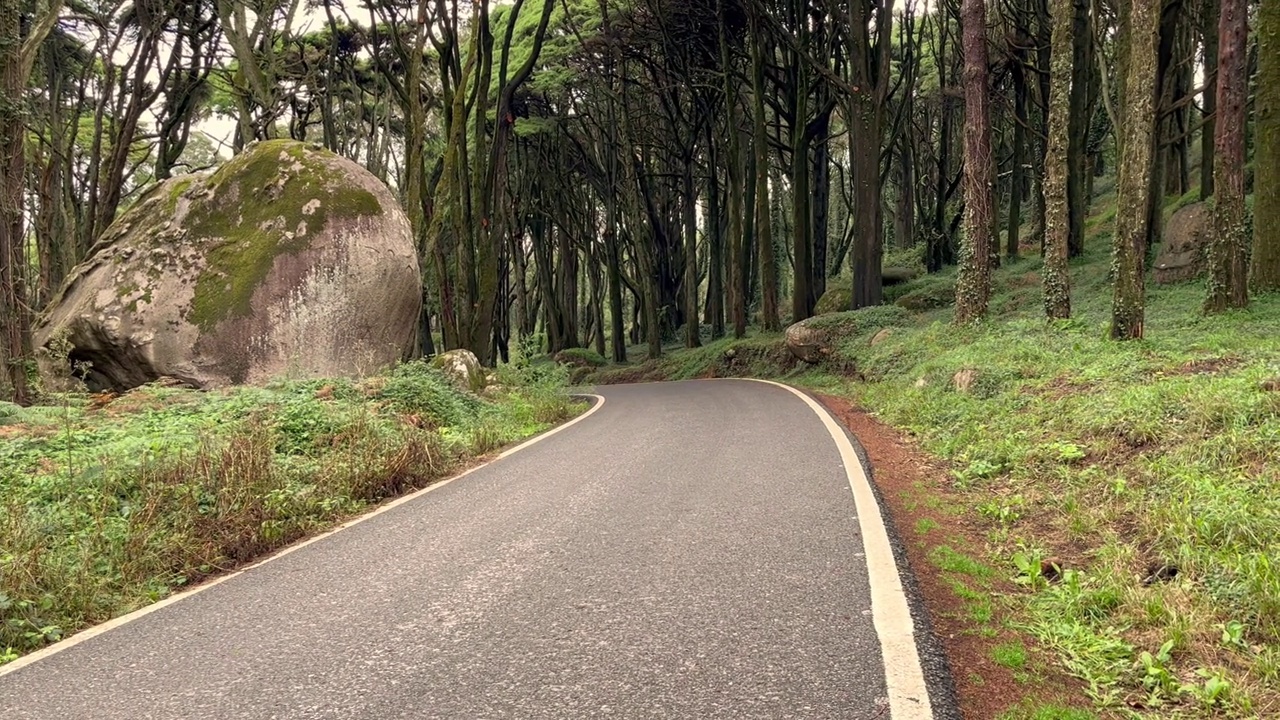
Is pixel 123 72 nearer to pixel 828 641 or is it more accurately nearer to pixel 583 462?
pixel 583 462

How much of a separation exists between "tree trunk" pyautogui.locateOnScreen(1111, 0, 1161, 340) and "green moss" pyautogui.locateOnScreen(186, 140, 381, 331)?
11887 millimetres

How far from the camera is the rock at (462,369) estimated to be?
44.4 ft

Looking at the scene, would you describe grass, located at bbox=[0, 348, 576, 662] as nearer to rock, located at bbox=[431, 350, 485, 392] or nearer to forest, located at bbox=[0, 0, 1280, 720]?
forest, located at bbox=[0, 0, 1280, 720]

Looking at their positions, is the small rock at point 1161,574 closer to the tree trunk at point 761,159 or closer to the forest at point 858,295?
the forest at point 858,295

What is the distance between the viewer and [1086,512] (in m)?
5.06

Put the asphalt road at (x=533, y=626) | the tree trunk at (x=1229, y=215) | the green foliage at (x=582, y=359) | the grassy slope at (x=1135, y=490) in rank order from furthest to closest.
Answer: the green foliage at (x=582, y=359) → the tree trunk at (x=1229, y=215) → the grassy slope at (x=1135, y=490) → the asphalt road at (x=533, y=626)

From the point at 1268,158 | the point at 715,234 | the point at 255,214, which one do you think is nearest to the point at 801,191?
the point at 715,234

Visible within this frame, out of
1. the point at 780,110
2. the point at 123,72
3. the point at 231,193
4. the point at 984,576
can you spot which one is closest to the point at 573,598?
the point at 984,576

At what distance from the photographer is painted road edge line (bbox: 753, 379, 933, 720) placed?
2807 millimetres

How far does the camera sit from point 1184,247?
16.5 metres

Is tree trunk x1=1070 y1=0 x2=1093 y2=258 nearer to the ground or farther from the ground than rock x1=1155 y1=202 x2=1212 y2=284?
farther from the ground

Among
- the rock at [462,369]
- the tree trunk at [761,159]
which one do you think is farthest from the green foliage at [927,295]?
the rock at [462,369]

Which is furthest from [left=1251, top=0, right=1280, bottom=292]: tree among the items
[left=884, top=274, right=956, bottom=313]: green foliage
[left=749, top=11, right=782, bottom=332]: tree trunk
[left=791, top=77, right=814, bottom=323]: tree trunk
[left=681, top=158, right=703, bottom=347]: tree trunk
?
[left=681, top=158, right=703, bottom=347]: tree trunk

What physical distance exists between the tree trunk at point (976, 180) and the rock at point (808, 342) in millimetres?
4589
